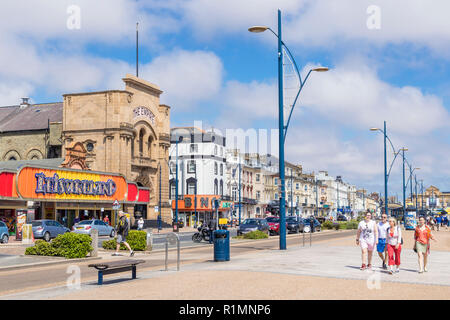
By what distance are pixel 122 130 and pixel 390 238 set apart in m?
47.9

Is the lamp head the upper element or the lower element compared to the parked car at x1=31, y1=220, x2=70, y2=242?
upper

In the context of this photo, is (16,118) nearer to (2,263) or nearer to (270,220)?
(270,220)

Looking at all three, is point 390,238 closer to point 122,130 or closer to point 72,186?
point 72,186

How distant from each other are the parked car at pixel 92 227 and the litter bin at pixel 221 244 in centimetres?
2222

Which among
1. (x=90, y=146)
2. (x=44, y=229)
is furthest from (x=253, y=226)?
(x=90, y=146)

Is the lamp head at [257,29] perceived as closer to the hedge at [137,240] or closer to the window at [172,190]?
the hedge at [137,240]

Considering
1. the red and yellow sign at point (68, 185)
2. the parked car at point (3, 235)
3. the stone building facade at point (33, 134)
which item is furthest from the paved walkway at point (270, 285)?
the stone building facade at point (33, 134)

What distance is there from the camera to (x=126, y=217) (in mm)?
22062

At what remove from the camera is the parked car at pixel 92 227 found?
3879 cm

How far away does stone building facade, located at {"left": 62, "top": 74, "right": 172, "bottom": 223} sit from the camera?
6009 centimetres

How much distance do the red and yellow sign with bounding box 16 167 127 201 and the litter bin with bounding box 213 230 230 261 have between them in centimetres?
2962

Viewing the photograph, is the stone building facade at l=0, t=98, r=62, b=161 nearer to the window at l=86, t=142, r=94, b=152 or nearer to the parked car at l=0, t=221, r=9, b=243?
the window at l=86, t=142, r=94, b=152

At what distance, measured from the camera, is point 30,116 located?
7319 cm

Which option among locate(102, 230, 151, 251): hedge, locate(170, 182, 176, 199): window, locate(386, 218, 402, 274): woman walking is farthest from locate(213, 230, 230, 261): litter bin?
locate(170, 182, 176, 199): window
